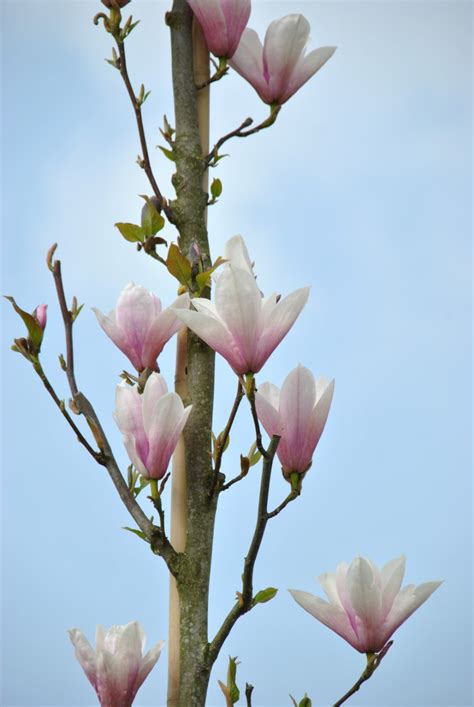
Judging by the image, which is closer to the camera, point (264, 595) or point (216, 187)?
point (264, 595)

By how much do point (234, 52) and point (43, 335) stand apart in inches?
11.3

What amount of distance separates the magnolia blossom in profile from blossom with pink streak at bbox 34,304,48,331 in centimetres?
27

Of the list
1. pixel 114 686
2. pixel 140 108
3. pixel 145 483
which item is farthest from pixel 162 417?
pixel 140 108

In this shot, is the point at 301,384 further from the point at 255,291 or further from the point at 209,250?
the point at 209,250

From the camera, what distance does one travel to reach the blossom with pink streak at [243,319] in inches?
21.3

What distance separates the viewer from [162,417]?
58cm

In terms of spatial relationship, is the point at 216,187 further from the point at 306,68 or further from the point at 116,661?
the point at 116,661

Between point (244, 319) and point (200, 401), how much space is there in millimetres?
142

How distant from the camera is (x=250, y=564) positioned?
56cm

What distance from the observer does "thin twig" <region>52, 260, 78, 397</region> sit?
0.65 m

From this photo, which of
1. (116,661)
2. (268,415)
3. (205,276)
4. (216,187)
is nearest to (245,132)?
(216,187)

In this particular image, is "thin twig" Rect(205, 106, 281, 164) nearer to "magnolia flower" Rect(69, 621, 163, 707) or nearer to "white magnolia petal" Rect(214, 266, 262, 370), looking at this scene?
"white magnolia petal" Rect(214, 266, 262, 370)

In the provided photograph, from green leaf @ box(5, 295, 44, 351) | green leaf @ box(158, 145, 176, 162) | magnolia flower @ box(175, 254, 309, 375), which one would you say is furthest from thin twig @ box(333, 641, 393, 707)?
green leaf @ box(158, 145, 176, 162)

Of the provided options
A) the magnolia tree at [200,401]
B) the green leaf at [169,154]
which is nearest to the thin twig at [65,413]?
the magnolia tree at [200,401]
